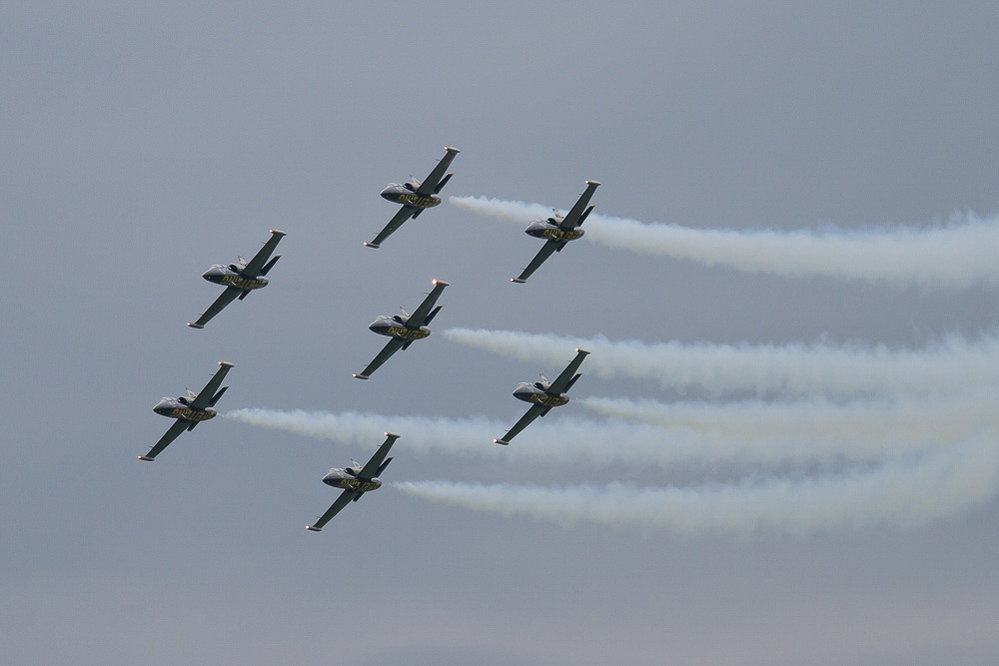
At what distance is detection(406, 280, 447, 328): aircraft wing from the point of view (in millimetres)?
122750

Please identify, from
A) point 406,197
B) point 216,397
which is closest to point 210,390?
point 216,397

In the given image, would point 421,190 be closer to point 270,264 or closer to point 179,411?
point 270,264

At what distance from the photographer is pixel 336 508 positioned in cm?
12912

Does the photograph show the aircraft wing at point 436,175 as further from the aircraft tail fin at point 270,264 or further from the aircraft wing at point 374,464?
the aircraft wing at point 374,464

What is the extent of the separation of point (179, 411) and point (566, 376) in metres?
25.5

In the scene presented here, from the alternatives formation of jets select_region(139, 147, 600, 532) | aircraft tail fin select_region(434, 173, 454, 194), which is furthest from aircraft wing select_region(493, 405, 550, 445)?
aircraft tail fin select_region(434, 173, 454, 194)

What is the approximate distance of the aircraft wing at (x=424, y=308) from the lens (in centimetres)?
12275

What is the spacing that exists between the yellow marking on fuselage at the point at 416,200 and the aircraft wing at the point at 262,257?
25.5 ft

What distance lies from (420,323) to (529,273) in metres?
7.81

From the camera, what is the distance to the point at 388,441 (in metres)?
126

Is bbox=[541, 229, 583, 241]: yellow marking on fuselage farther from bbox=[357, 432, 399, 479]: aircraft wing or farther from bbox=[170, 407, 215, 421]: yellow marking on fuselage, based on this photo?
bbox=[170, 407, 215, 421]: yellow marking on fuselage

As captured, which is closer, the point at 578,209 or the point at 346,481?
the point at 578,209

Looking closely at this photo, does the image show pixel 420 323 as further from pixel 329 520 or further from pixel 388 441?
pixel 329 520

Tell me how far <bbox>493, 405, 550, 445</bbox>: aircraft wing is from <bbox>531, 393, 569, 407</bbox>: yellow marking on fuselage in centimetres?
146
